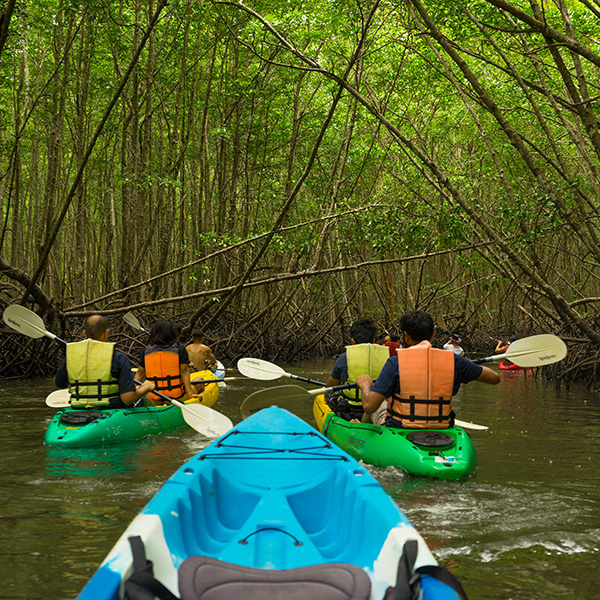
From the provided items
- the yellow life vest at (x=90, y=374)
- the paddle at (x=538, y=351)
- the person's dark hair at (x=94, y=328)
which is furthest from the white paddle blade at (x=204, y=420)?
the paddle at (x=538, y=351)

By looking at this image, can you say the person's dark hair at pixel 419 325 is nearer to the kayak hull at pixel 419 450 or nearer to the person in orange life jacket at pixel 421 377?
the person in orange life jacket at pixel 421 377

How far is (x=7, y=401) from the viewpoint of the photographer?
25.3 ft

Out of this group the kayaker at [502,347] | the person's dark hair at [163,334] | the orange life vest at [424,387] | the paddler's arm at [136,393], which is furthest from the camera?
the kayaker at [502,347]

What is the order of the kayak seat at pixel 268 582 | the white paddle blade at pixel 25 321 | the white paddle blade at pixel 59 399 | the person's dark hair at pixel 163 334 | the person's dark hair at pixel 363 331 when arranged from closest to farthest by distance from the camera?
the kayak seat at pixel 268 582
the person's dark hair at pixel 363 331
the white paddle blade at pixel 59 399
the person's dark hair at pixel 163 334
the white paddle blade at pixel 25 321

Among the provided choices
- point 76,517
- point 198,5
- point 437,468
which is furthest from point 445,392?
point 198,5

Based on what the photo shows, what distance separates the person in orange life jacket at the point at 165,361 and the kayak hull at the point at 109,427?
0.62 ft

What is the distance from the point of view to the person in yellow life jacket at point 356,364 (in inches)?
193

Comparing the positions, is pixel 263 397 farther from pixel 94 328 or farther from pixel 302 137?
pixel 302 137

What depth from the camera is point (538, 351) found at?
505cm

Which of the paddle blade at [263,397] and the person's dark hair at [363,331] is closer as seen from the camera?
the person's dark hair at [363,331]

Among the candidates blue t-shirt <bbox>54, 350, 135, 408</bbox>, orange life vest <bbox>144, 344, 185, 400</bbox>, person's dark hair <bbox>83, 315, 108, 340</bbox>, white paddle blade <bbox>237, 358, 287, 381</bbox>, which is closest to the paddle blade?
white paddle blade <bbox>237, 358, 287, 381</bbox>

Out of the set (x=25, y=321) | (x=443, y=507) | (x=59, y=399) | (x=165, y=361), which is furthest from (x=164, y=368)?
(x=443, y=507)

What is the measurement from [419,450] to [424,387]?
15.3 inches

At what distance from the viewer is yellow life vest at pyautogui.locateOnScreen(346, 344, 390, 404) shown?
489cm
